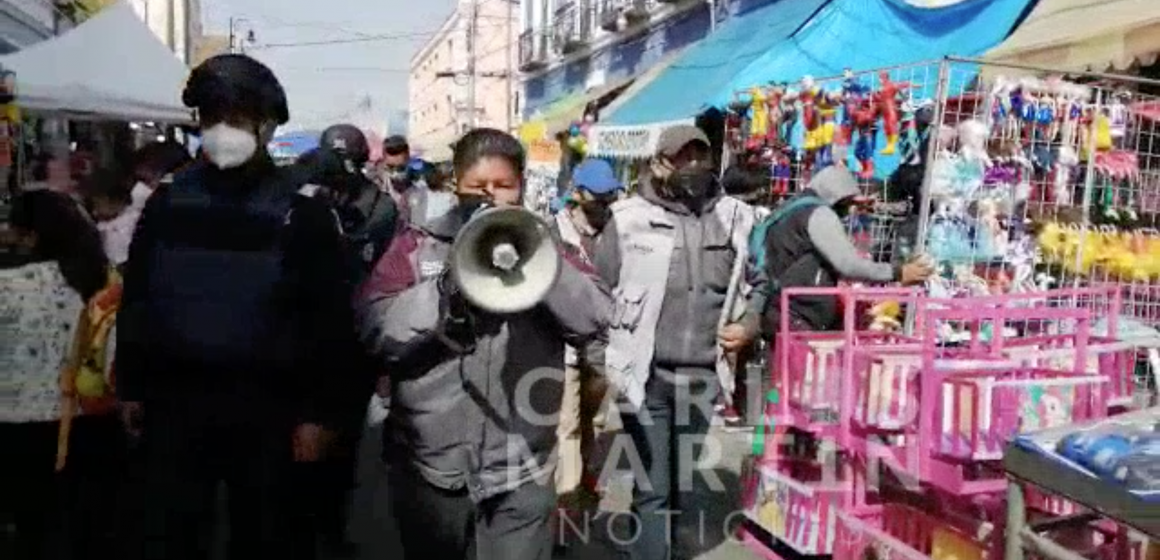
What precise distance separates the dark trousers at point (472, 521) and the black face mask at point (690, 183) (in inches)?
70.2

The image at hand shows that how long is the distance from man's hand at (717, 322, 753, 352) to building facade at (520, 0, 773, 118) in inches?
469

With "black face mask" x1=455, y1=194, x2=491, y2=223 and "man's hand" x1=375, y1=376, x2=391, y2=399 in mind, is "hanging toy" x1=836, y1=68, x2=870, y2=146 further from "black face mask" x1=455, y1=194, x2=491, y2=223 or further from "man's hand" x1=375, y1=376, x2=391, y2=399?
"black face mask" x1=455, y1=194, x2=491, y2=223

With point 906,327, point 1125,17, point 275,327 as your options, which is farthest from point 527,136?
point 275,327

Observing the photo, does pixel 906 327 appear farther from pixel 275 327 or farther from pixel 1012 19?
pixel 1012 19

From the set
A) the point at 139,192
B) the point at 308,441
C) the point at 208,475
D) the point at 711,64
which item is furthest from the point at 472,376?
the point at 711,64

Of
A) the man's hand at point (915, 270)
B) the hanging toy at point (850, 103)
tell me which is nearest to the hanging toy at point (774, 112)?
the hanging toy at point (850, 103)

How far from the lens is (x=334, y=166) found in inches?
243

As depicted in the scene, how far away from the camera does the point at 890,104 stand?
6.69 m

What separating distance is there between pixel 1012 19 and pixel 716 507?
Answer: 4.67 metres

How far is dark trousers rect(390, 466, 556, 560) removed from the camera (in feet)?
11.0

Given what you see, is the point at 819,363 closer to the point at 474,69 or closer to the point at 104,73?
the point at 104,73

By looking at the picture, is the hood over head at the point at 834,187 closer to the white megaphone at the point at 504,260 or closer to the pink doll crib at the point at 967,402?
the pink doll crib at the point at 967,402

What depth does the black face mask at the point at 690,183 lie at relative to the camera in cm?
491

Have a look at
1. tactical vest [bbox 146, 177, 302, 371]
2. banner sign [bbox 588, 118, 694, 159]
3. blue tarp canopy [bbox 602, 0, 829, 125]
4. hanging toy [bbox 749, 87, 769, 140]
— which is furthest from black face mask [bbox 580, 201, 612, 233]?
blue tarp canopy [bbox 602, 0, 829, 125]
